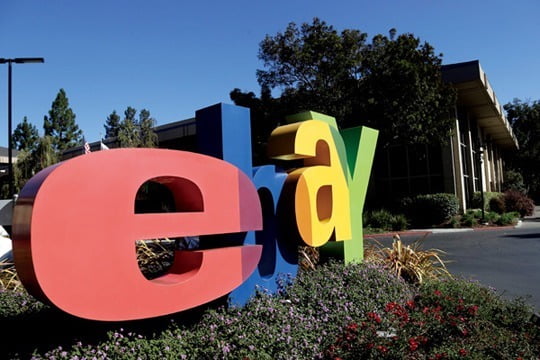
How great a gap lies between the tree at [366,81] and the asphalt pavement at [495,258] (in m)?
5.76

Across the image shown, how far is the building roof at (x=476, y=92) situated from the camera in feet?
79.3

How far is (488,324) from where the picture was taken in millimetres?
5266

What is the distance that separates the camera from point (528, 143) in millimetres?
58438

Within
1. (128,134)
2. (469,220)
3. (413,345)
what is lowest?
(413,345)

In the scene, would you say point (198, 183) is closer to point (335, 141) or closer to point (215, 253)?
point (215, 253)

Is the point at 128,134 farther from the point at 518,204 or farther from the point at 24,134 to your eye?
the point at 24,134

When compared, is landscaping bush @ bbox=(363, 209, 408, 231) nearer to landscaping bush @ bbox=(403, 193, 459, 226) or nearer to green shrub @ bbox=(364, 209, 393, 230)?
green shrub @ bbox=(364, 209, 393, 230)

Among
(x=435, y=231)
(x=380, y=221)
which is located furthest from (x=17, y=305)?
(x=435, y=231)

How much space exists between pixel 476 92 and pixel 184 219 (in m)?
26.3

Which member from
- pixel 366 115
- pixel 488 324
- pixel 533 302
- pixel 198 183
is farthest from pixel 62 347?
pixel 366 115

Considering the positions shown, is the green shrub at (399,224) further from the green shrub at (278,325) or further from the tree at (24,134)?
the tree at (24,134)

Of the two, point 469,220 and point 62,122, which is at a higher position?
point 62,122

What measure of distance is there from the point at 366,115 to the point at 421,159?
699 cm

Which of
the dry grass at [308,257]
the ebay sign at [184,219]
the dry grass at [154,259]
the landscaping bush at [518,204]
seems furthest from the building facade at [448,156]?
the ebay sign at [184,219]
